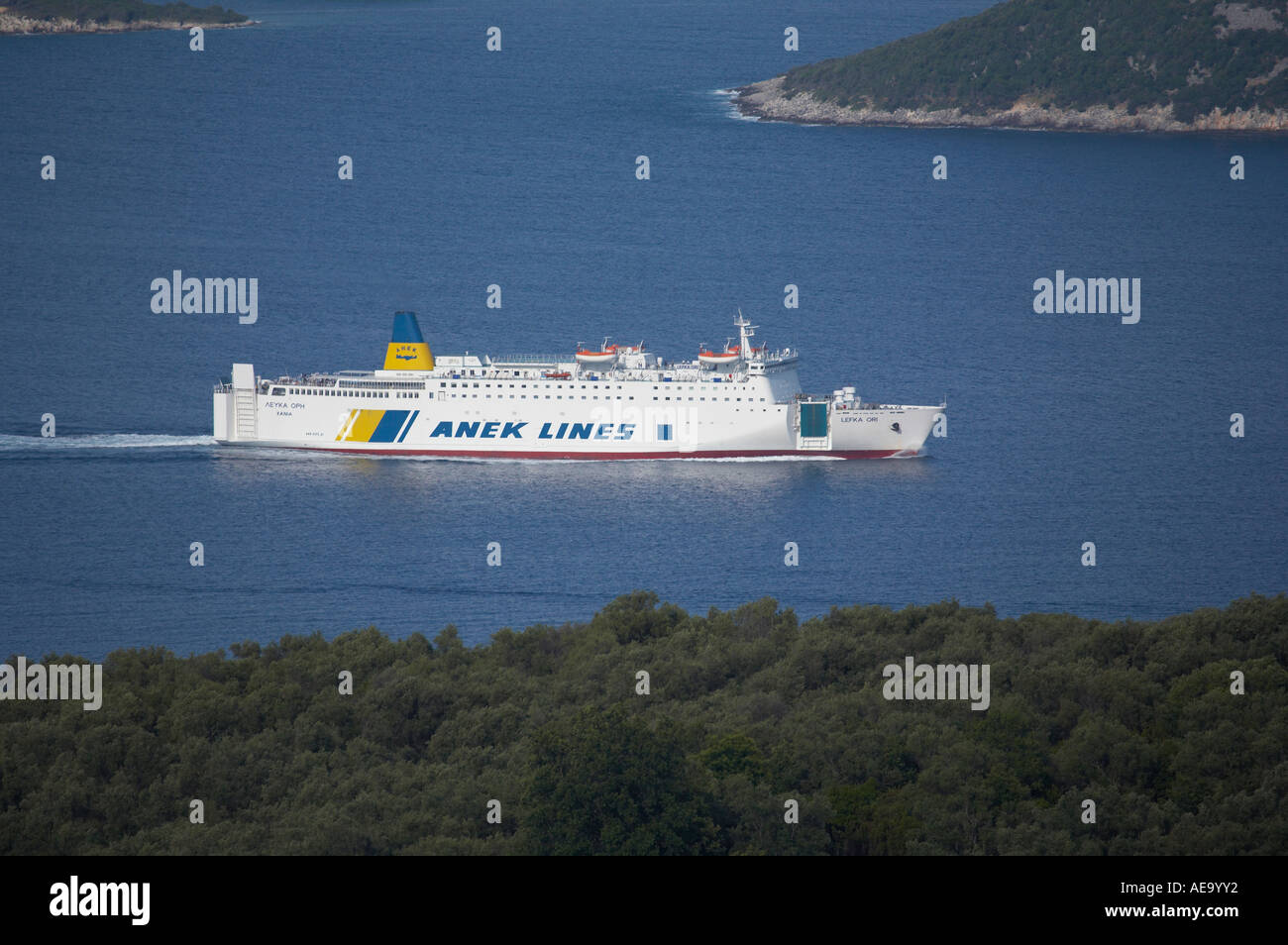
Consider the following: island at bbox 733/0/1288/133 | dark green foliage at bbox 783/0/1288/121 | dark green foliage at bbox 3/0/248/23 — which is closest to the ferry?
island at bbox 733/0/1288/133

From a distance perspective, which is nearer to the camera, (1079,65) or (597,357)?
(597,357)

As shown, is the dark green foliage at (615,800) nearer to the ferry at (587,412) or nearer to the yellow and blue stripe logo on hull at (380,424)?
the ferry at (587,412)

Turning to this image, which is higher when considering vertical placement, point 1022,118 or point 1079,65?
point 1079,65

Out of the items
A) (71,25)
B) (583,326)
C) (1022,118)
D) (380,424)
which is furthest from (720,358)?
(71,25)

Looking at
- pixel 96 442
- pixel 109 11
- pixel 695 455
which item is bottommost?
pixel 695 455

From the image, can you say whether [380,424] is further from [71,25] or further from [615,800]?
[71,25]

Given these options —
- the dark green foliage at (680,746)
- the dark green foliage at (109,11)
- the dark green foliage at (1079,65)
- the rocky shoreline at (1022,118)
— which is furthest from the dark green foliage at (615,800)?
the dark green foliage at (109,11)

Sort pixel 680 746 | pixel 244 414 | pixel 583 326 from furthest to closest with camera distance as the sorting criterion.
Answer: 1. pixel 583 326
2. pixel 244 414
3. pixel 680 746

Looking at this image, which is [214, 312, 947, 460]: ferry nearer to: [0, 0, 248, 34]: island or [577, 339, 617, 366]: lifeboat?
[577, 339, 617, 366]: lifeboat
